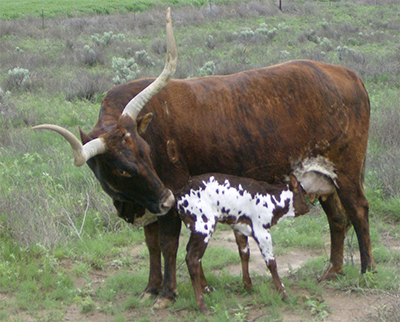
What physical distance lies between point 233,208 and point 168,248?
730 mm

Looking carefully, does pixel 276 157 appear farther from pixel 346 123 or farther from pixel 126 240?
pixel 126 240

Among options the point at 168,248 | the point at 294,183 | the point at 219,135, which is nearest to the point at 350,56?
the point at 294,183

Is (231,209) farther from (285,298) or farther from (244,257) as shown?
(285,298)

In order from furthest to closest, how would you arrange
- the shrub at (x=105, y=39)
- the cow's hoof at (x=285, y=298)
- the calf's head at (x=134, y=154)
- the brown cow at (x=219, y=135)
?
the shrub at (x=105, y=39) < the cow's hoof at (x=285, y=298) < the brown cow at (x=219, y=135) < the calf's head at (x=134, y=154)

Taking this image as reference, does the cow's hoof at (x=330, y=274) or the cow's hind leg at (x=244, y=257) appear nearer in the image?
the cow's hind leg at (x=244, y=257)

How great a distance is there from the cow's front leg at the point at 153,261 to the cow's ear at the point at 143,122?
3.95 ft

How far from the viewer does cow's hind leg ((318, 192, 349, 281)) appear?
5664mm

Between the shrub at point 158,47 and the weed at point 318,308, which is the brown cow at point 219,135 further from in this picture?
the shrub at point 158,47

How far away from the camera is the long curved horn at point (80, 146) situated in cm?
406

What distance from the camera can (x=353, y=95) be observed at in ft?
17.6

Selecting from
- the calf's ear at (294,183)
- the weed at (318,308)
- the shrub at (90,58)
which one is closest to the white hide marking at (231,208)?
the calf's ear at (294,183)

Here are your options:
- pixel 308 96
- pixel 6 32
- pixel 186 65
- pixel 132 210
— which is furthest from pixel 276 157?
pixel 6 32

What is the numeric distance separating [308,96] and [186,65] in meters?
11.3

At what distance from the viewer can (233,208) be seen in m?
4.85
